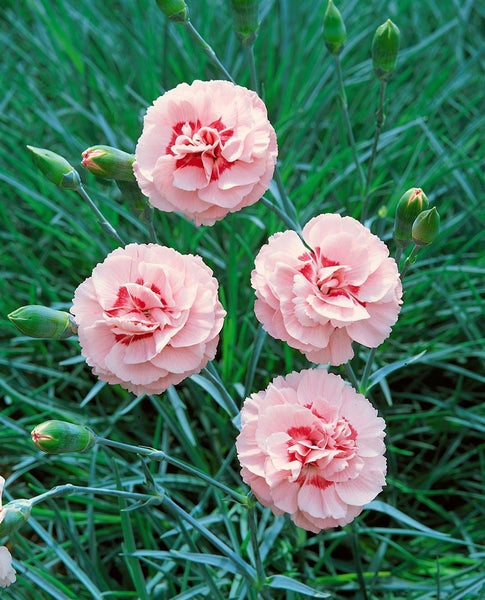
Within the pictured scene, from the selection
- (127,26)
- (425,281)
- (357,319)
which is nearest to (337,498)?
(357,319)

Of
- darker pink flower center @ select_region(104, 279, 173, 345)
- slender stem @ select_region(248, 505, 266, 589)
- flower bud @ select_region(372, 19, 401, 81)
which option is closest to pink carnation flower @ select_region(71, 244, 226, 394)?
darker pink flower center @ select_region(104, 279, 173, 345)

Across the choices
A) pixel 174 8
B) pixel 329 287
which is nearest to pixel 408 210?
pixel 329 287

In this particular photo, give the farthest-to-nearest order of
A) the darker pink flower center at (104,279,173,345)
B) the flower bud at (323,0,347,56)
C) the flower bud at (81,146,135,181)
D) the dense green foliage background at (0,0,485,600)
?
the dense green foliage background at (0,0,485,600) < the flower bud at (323,0,347,56) < the flower bud at (81,146,135,181) < the darker pink flower center at (104,279,173,345)

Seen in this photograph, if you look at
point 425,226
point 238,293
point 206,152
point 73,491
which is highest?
point 206,152

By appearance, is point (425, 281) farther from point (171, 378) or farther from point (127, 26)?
point (127, 26)

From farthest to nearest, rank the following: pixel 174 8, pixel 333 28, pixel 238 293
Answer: pixel 238 293 → pixel 333 28 → pixel 174 8

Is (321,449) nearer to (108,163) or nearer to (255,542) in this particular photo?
(255,542)

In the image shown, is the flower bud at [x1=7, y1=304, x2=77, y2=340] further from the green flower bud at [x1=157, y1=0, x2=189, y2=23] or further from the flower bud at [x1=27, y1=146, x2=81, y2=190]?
the green flower bud at [x1=157, y1=0, x2=189, y2=23]
